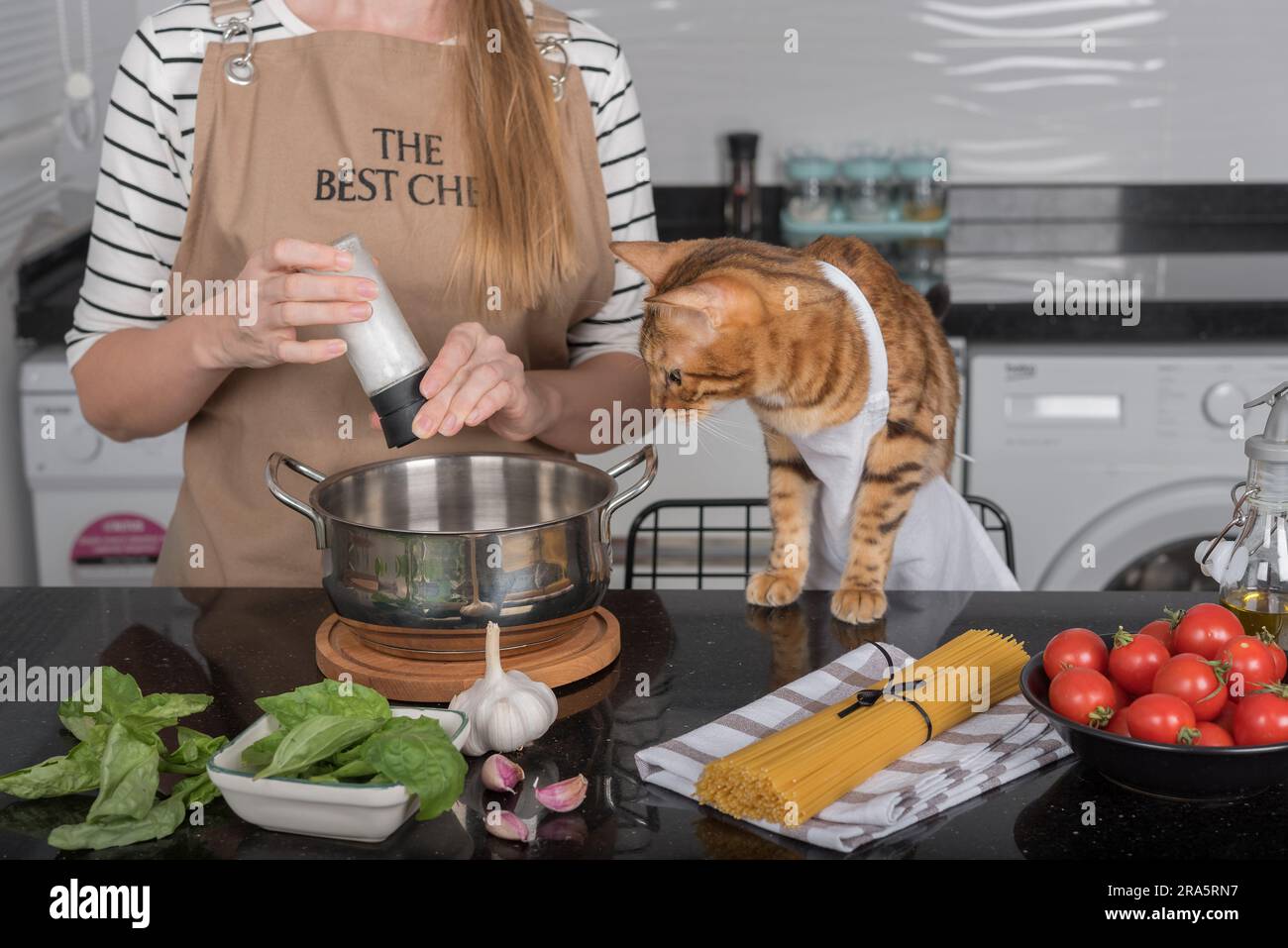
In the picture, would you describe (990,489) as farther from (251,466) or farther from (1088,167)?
(251,466)

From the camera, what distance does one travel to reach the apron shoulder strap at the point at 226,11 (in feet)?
4.66

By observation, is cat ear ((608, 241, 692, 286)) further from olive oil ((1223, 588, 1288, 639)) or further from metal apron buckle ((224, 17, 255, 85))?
olive oil ((1223, 588, 1288, 639))

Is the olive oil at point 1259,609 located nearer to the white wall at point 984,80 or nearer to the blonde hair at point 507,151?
the blonde hair at point 507,151

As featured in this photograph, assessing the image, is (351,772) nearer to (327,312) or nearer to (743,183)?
(327,312)

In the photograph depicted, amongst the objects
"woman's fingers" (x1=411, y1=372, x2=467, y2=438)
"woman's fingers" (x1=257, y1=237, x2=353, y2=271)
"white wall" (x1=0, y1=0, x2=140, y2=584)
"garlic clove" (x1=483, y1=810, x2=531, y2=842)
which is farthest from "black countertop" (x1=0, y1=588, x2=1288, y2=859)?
"white wall" (x1=0, y1=0, x2=140, y2=584)

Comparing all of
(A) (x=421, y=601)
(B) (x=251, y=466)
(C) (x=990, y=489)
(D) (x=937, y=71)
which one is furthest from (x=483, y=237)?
(D) (x=937, y=71)

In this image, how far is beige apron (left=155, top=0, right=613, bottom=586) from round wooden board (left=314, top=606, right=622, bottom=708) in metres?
0.33

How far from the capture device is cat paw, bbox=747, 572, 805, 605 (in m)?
1.33

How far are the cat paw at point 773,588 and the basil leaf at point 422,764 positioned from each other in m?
0.50

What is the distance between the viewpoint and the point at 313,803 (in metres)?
0.88

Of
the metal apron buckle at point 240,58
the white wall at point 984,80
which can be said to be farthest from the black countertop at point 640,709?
the white wall at point 984,80

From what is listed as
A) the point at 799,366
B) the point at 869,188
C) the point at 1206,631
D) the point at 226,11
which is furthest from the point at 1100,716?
the point at 869,188

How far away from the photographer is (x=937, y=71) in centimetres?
308
